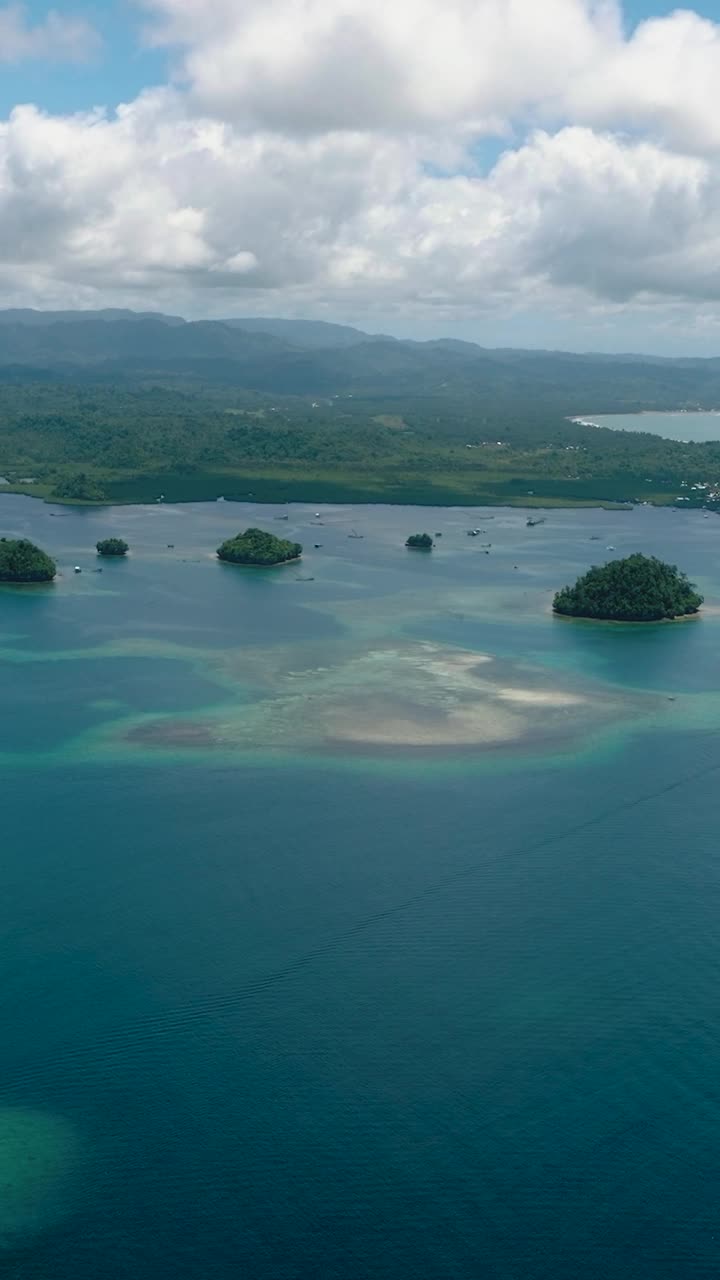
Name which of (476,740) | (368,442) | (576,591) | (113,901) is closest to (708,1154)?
(113,901)

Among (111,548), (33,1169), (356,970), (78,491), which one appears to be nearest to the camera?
(33,1169)

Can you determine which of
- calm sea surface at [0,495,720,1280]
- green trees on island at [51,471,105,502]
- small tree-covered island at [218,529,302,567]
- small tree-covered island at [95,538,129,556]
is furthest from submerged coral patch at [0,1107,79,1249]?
green trees on island at [51,471,105,502]

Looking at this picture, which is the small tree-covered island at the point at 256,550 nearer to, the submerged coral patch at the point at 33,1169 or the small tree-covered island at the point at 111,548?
the small tree-covered island at the point at 111,548

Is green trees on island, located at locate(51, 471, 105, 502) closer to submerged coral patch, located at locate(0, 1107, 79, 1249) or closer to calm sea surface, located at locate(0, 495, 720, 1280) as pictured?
calm sea surface, located at locate(0, 495, 720, 1280)

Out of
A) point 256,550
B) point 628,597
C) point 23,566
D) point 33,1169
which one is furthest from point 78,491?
point 33,1169

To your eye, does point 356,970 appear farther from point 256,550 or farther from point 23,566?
point 256,550

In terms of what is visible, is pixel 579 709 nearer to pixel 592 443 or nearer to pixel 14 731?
pixel 14 731

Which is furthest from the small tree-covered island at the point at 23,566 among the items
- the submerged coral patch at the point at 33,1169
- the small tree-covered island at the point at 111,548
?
the submerged coral patch at the point at 33,1169
